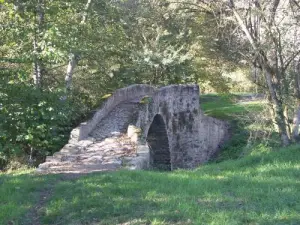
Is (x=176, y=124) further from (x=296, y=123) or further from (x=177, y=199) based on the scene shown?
A: (x=177, y=199)

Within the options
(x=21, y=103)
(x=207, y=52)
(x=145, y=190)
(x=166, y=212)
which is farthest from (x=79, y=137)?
(x=207, y=52)

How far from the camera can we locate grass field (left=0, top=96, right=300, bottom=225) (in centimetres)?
525

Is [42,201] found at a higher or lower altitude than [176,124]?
lower

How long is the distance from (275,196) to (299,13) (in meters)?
7.30

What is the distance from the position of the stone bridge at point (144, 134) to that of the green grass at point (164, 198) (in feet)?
5.36

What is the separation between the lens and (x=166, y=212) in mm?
5387

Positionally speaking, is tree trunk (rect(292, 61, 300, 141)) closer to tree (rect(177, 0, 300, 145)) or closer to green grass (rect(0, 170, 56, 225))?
tree (rect(177, 0, 300, 145))

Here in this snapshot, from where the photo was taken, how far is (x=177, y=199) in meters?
5.95

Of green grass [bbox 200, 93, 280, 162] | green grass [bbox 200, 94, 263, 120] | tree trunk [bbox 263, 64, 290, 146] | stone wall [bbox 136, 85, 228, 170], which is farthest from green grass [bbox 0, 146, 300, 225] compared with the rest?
green grass [bbox 200, 94, 263, 120]

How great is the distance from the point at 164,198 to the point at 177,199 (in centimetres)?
19

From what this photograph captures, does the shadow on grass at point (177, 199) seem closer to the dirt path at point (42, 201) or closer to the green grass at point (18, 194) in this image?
the dirt path at point (42, 201)

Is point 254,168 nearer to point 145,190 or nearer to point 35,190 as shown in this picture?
point 145,190

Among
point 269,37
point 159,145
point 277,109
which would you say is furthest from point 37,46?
point 159,145

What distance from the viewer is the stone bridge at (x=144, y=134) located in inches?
375
